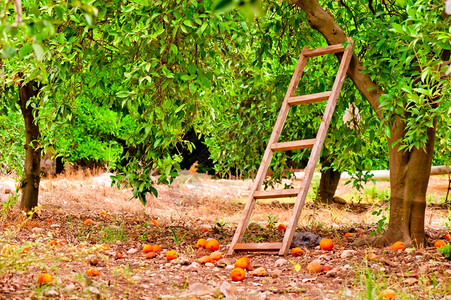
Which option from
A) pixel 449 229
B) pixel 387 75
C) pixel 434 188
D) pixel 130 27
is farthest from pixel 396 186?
pixel 434 188

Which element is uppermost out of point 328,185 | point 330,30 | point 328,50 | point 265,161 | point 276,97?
point 330,30

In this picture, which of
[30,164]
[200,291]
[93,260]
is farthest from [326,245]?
[30,164]

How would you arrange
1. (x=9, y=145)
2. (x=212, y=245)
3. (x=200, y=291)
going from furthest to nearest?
(x=9, y=145), (x=212, y=245), (x=200, y=291)

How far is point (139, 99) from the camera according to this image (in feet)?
15.0

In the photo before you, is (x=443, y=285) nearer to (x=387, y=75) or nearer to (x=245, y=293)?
(x=245, y=293)

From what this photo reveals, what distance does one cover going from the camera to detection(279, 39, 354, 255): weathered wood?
4.44m

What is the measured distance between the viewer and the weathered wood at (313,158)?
14.6ft

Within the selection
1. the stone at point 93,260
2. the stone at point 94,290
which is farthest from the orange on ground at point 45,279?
the stone at point 93,260

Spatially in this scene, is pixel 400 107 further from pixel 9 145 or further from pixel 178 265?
pixel 9 145

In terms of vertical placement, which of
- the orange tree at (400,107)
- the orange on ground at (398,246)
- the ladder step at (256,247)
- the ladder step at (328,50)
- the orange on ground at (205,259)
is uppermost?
the ladder step at (328,50)

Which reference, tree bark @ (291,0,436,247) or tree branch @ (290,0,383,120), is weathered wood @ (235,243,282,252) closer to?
tree bark @ (291,0,436,247)

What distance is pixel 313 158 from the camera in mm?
4562

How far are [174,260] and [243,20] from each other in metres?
2.10

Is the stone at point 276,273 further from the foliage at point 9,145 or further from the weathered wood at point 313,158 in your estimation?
the foliage at point 9,145
